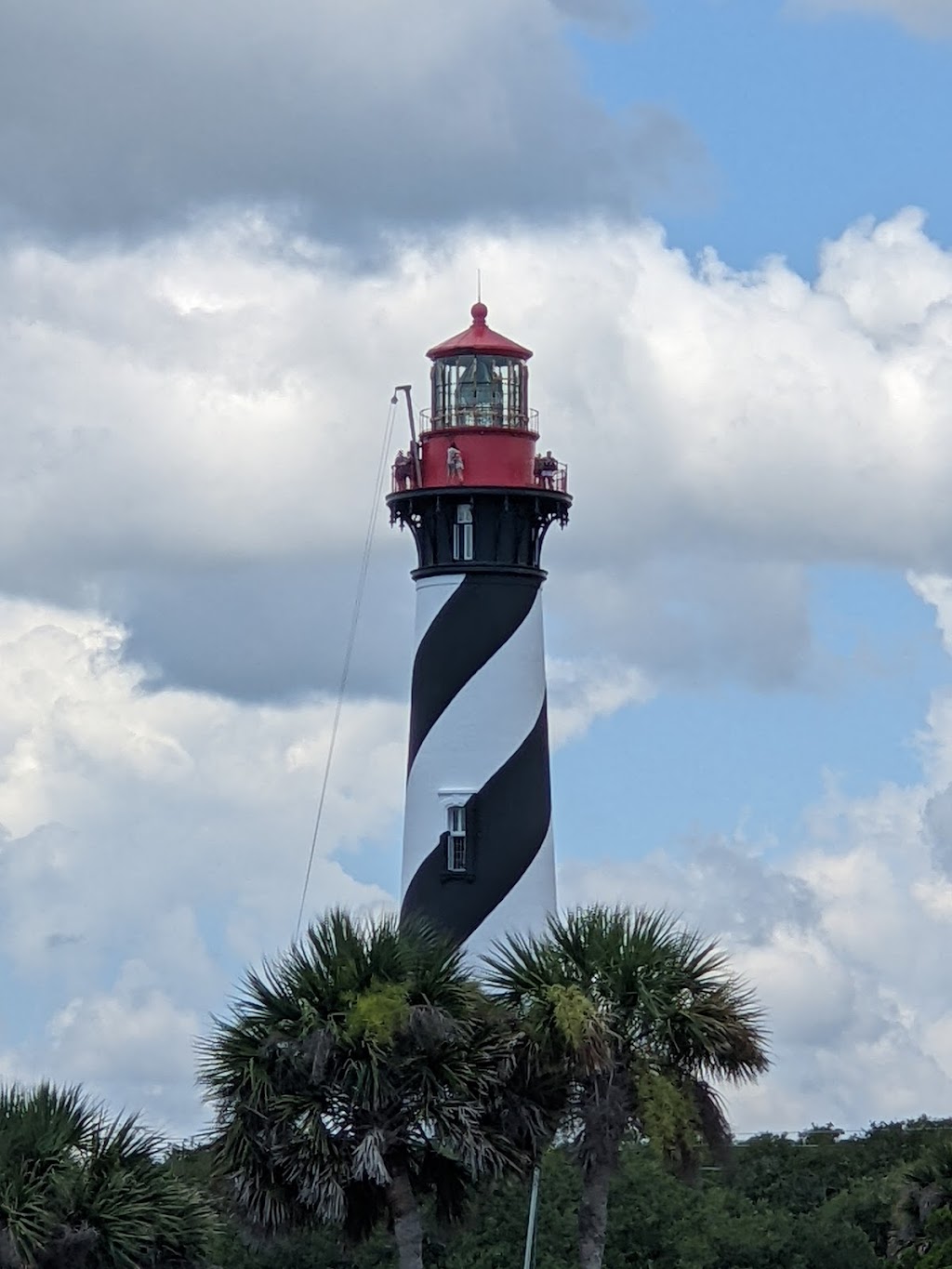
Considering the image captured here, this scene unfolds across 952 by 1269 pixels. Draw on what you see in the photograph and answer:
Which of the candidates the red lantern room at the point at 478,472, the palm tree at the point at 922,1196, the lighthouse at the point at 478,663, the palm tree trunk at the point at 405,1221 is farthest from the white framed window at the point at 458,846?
the palm tree trunk at the point at 405,1221

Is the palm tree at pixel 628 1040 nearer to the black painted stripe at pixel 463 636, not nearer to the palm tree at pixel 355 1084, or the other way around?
the palm tree at pixel 355 1084

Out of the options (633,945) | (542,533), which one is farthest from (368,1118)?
(542,533)

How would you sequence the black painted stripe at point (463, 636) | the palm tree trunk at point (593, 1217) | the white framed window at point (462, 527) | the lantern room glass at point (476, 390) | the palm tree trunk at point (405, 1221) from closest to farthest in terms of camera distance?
the palm tree trunk at point (405, 1221)
the palm tree trunk at point (593, 1217)
the black painted stripe at point (463, 636)
the white framed window at point (462, 527)
the lantern room glass at point (476, 390)

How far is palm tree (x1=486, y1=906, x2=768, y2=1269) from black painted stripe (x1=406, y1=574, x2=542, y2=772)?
8.37 meters

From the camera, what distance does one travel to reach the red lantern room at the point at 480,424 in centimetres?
3853

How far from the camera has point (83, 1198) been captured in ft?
91.5

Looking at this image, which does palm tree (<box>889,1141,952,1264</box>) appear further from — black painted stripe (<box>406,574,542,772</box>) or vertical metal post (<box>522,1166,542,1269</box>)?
black painted stripe (<box>406,574,542,772</box>)

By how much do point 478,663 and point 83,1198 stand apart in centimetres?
1232

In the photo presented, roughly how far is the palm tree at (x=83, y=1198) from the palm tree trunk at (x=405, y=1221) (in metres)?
2.07

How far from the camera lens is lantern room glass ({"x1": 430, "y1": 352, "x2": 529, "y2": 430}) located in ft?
128

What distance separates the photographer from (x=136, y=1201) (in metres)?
28.1

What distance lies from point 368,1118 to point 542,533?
12.3 meters

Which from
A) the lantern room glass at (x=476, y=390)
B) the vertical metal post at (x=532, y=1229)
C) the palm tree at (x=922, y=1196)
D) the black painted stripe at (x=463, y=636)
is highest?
the lantern room glass at (x=476, y=390)

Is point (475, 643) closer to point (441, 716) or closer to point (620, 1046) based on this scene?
point (441, 716)
